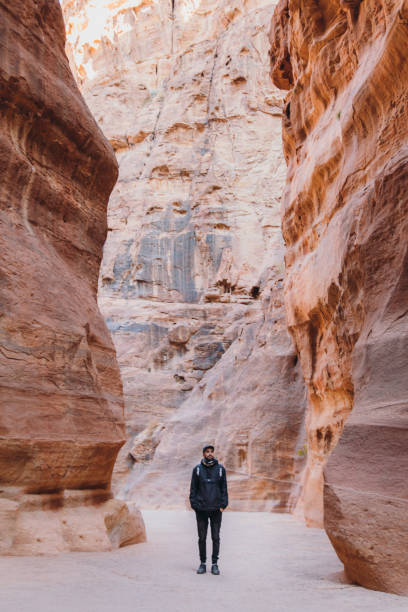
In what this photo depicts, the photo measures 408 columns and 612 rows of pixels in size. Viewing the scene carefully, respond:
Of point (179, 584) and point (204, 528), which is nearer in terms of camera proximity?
point (179, 584)

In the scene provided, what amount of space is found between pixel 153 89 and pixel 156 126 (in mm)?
6226

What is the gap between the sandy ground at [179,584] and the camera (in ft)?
15.5

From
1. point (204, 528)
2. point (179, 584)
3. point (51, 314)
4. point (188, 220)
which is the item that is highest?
point (188, 220)

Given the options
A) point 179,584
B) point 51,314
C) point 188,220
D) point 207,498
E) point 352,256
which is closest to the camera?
point 179,584

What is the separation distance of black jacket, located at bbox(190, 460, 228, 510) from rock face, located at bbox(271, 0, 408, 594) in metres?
1.25

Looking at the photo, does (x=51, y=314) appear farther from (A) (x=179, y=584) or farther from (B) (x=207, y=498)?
(A) (x=179, y=584)

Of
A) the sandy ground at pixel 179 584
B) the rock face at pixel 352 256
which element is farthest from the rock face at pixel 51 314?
the rock face at pixel 352 256

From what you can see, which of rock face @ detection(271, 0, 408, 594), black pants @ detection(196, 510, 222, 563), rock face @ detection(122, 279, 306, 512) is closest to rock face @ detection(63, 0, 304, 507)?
rock face @ detection(122, 279, 306, 512)

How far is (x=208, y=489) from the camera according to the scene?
21.7 ft

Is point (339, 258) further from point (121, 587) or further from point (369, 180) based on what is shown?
point (121, 587)

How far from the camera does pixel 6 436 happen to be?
23.3ft

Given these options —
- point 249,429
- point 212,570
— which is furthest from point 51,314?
point 249,429

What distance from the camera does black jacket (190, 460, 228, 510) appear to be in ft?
21.6

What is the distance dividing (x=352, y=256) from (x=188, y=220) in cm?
3198
